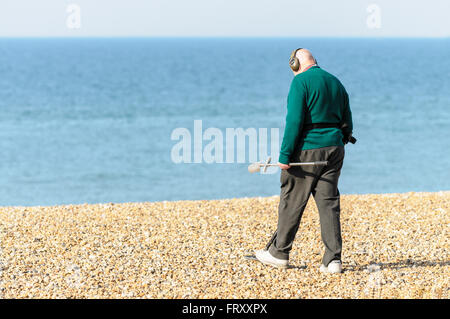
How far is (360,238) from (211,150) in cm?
1707

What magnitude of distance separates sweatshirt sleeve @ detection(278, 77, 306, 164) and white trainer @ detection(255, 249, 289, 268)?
Answer: 3.22 ft

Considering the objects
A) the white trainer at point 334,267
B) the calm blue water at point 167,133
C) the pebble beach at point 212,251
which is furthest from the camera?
the calm blue water at point 167,133

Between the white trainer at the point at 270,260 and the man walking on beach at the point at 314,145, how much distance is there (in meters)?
0.18

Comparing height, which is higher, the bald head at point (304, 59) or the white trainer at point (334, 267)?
the bald head at point (304, 59)

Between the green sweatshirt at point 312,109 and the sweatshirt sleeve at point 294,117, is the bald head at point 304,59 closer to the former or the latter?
the green sweatshirt at point 312,109

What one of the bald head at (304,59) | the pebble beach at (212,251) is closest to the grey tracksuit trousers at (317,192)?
the pebble beach at (212,251)

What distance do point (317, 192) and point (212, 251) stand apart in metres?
1.44

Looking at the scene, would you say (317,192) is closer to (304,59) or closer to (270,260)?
(270,260)

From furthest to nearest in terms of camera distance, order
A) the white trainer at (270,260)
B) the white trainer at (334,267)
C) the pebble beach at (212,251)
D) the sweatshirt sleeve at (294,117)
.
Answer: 1. the white trainer at (270,260)
2. the white trainer at (334,267)
3. the pebble beach at (212,251)
4. the sweatshirt sleeve at (294,117)

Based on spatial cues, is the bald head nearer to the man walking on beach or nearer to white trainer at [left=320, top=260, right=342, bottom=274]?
the man walking on beach

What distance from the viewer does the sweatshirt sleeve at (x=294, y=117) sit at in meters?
5.07

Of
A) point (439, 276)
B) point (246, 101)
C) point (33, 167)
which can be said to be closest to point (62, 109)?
point (246, 101)

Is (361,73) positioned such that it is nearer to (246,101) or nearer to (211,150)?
(246,101)

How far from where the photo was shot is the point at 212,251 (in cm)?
629
